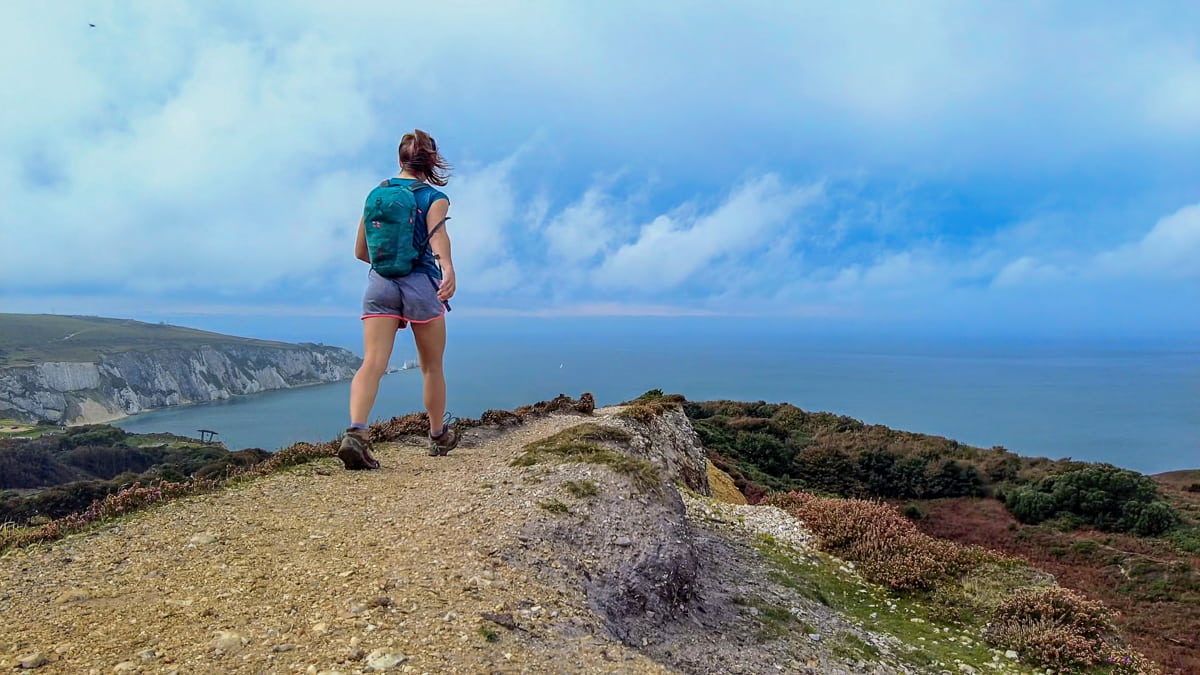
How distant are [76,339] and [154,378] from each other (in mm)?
25331

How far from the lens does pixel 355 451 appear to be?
24.9 ft

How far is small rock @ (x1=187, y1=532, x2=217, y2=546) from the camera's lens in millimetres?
5320

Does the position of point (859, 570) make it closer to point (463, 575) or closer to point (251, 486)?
point (463, 575)

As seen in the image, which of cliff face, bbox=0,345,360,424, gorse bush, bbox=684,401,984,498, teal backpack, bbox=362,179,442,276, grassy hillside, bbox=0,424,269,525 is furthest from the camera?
cliff face, bbox=0,345,360,424

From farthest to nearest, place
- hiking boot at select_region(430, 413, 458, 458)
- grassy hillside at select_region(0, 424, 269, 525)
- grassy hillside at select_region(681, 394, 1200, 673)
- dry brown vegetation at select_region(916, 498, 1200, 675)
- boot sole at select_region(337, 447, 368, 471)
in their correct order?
grassy hillside at select_region(0, 424, 269, 525) → grassy hillside at select_region(681, 394, 1200, 673) → dry brown vegetation at select_region(916, 498, 1200, 675) → hiking boot at select_region(430, 413, 458, 458) → boot sole at select_region(337, 447, 368, 471)

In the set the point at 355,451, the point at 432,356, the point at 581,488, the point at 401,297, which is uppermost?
the point at 401,297

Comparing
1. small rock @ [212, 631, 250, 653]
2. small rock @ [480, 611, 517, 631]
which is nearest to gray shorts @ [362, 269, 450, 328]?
small rock @ [480, 611, 517, 631]

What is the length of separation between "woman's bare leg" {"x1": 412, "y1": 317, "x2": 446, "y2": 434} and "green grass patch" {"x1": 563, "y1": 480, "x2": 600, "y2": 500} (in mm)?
1942

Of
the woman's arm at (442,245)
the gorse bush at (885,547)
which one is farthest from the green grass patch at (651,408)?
the woman's arm at (442,245)

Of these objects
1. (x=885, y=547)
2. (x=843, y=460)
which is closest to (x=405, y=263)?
(x=885, y=547)

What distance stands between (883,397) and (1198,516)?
297ft

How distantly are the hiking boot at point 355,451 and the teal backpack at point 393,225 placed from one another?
205 cm

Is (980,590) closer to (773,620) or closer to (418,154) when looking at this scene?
(773,620)

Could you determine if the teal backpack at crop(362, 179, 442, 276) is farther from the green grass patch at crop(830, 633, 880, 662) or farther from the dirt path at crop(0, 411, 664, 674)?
Result: the green grass patch at crop(830, 633, 880, 662)
